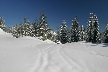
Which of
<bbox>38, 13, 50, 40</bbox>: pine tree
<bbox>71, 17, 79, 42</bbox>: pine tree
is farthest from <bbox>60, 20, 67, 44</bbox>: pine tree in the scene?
<bbox>38, 13, 50, 40</bbox>: pine tree

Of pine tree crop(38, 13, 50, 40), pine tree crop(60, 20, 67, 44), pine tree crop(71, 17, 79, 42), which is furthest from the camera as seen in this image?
pine tree crop(60, 20, 67, 44)

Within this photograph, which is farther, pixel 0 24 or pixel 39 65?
pixel 0 24

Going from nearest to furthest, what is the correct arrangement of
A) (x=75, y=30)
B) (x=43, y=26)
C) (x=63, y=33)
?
(x=43, y=26)
(x=75, y=30)
(x=63, y=33)

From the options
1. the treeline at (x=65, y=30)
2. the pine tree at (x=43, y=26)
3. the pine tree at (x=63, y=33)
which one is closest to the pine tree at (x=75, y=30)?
the treeline at (x=65, y=30)

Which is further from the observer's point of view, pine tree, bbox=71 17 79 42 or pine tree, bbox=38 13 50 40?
pine tree, bbox=71 17 79 42

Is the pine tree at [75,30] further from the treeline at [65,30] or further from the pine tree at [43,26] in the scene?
the pine tree at [43,26]

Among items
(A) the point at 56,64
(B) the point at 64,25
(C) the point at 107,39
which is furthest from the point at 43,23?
(A) the point at 56,64

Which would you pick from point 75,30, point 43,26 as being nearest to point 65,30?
point 75,30

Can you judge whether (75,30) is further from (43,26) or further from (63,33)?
(43,26)

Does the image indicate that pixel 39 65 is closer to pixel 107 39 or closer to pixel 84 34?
pixel 107 39

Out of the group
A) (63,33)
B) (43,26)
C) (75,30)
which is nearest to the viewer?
(43,26)

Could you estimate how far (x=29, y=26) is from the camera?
217 feet

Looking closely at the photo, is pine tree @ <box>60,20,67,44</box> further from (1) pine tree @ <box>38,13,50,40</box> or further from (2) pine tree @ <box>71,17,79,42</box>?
(1) pine tree @ <box>38,13,50,40</box>

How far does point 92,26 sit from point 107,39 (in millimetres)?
8128
